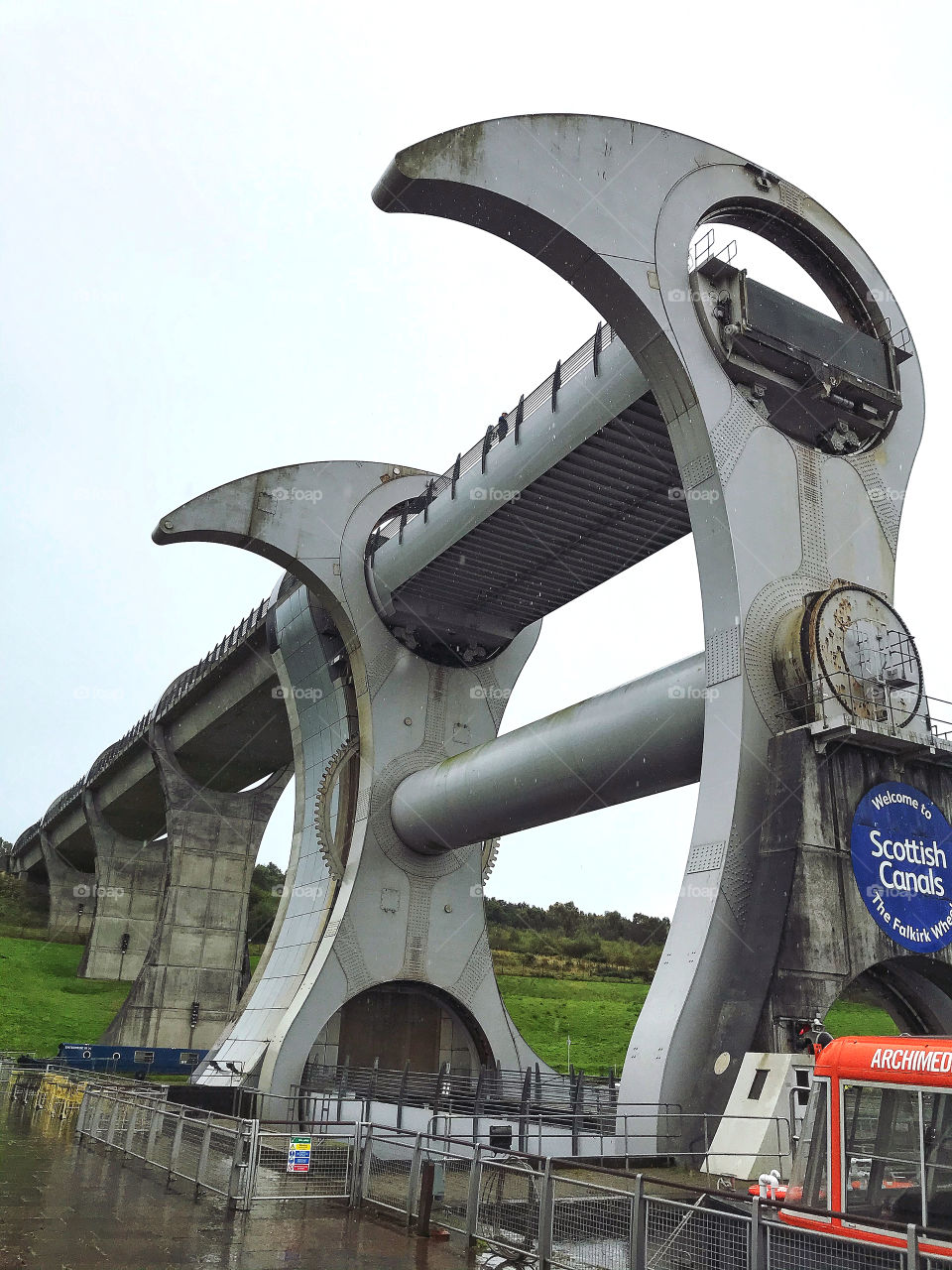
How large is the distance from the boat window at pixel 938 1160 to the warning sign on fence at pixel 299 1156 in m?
7.39

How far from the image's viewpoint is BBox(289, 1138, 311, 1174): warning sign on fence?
473 inches

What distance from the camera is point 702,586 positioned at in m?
15.8

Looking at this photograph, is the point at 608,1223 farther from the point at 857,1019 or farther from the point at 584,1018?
the point at 584,1018

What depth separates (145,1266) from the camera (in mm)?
8344

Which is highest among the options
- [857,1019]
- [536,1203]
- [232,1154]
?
[536,1203]

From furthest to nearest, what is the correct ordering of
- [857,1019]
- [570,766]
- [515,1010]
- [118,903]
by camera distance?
[118,903] → [515,1010] → [857,1019] → [570,766]

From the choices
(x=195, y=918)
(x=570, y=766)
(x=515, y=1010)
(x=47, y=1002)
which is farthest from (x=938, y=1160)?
(x=47, y=1002)

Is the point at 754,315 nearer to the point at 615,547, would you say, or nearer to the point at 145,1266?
the point at 615,547

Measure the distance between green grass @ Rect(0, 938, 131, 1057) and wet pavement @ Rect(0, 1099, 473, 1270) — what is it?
1500 inches

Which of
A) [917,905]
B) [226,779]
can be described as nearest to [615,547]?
[917,905]

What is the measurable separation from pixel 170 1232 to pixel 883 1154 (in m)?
6.53

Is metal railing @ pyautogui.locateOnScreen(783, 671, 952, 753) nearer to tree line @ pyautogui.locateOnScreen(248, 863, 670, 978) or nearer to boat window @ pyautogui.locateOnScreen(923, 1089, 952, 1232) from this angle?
boat window @ pyautogui.locateOnScreen(923, 1089, 952, 1232)

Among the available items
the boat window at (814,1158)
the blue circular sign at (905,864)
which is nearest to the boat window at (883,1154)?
the boat window at (814,1158)

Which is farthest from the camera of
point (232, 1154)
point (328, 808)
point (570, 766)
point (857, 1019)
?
point (857, 1019)
